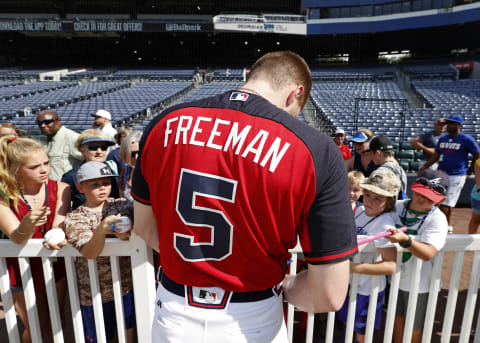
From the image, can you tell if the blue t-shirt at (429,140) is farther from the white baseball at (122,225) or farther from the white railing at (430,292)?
the white baseball at (122,225)

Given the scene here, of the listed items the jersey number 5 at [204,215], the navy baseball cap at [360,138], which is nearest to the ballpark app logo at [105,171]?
the jersey number 5 at [204,215]

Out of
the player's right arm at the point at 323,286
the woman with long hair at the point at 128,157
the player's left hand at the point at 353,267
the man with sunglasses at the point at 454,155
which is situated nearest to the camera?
the player's right arm at the point at 323,286

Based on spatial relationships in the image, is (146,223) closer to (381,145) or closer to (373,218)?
(373,218)

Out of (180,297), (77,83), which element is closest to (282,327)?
(180,297)

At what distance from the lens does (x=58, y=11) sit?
95.7 feet

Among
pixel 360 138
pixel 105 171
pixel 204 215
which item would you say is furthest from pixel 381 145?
pixel 204 215

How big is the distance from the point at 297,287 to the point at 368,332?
108cm

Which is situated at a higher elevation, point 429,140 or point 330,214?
point 330,214

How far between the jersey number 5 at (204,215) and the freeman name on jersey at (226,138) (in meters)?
0.10

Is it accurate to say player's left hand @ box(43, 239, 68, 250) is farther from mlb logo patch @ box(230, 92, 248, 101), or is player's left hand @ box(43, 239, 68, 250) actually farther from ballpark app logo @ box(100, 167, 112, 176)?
mlb logo patch @ box(230, 92, 248, 101)

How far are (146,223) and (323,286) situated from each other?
701mm

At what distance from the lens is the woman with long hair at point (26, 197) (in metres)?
1.87

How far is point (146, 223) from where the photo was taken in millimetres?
1248

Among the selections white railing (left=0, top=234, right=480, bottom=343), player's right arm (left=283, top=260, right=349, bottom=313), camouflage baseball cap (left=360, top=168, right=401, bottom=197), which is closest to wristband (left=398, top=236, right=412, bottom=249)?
white railing (left=0, top=234, right=480, bottom=343)
